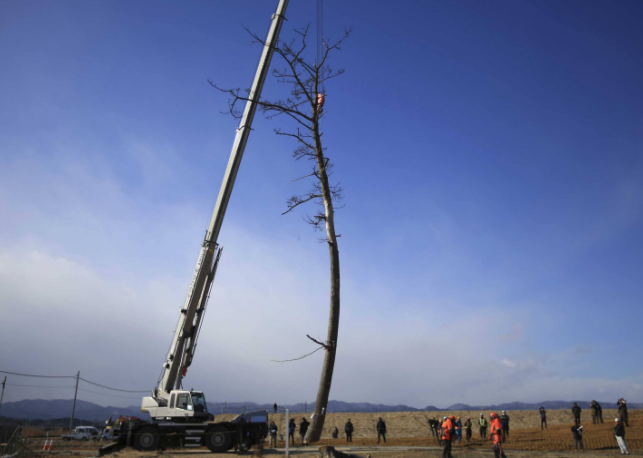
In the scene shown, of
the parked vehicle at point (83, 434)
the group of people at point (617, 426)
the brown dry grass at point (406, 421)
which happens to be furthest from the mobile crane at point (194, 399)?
the parked vehicle at point (83, 434)

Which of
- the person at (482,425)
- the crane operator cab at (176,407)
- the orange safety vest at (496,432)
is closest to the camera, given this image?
the orange safety vest at (496,432)

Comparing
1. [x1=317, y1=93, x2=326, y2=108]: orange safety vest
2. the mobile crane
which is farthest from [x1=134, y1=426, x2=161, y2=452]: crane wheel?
[x1=317, y1=93, x2=326, y2=108]: orange safety vest

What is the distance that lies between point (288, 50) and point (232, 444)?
15.8m

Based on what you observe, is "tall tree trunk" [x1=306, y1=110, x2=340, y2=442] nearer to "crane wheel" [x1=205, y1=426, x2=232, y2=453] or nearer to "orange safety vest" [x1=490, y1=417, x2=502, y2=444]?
"crane wheel" [x1=205, y1=426, x2=232, y2=453]

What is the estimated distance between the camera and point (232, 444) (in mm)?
18656

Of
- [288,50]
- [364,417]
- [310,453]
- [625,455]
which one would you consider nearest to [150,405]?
[310,453]

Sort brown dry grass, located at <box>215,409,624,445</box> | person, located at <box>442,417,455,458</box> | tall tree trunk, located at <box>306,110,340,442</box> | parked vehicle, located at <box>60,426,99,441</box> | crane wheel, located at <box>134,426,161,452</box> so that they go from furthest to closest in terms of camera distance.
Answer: brown dry grass, located at <box>215,409,624,445</box> < parked vehicle, located at <box>60,426,99,441</box> < crane wheel, located at <box>134,426,161,452</box> < tall tree trunk, located at <box>306,110,340,442</box> < person, located at <box>442,417,455,458</box>

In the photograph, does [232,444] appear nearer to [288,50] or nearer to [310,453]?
[310,453]

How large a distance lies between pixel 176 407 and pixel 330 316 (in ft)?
26.3

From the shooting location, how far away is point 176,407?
61.8 ft

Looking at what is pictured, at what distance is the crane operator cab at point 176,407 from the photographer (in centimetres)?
1875

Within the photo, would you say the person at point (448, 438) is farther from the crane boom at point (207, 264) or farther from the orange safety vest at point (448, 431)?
the crane boom at point (207, 264)

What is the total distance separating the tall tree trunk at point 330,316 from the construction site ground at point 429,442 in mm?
1114

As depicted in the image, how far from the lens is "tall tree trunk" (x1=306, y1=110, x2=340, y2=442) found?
1630 cm
